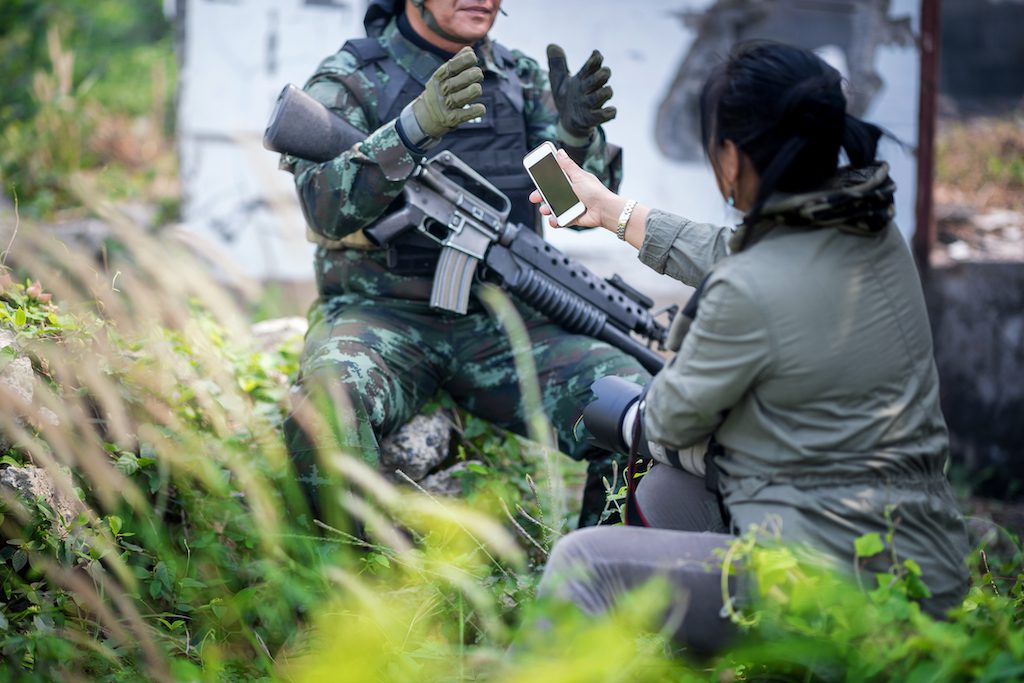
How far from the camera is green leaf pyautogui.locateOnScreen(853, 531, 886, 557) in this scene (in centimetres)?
176

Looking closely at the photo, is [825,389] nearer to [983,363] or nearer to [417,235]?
[417,235]

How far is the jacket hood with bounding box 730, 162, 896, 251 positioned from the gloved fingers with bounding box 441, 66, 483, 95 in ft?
3.45

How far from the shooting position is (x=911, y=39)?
18.9 ft

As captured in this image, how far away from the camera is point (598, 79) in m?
2.93

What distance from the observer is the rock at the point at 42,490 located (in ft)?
8.30

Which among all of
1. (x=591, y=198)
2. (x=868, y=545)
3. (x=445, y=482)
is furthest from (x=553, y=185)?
(x=868, y=545)

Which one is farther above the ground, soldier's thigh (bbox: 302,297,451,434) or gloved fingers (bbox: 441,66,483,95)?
gloved fingers (bbox: 441,66,483,95)

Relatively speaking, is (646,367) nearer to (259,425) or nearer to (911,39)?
(259,425)

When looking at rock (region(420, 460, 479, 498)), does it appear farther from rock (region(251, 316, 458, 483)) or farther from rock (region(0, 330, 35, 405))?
rock (region(0, 330, 35, 405))

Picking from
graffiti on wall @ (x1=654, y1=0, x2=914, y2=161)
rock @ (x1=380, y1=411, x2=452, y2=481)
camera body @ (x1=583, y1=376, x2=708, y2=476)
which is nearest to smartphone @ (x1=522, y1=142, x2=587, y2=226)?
camera body @ (x1=583, y1=376, x2=708, y2=476)

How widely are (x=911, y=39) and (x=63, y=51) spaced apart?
19.8 ft

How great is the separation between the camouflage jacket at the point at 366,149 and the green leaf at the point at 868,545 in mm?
1643

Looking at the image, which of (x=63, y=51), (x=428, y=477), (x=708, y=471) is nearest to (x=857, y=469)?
(x=708, y=471)

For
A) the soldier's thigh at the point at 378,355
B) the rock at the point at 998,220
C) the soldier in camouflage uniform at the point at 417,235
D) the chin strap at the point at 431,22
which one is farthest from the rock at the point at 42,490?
the rock at the point at 998,220
